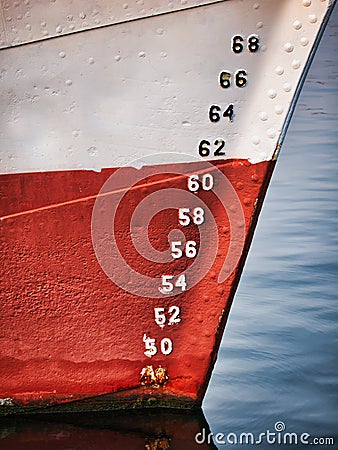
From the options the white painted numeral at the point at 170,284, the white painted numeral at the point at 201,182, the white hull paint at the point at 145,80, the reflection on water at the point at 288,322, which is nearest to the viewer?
the white hull paint at the point at 145,80

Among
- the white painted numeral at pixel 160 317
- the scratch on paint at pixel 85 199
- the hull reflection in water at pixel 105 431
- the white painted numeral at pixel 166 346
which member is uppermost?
the scratch on paint at pixel 85 199

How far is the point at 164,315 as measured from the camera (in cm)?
338

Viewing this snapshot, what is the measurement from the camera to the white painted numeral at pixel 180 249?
129 inches

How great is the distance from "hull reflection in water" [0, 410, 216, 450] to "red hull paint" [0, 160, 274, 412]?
10cm

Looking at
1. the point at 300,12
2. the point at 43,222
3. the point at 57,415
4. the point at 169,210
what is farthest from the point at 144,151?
the point at 57,415

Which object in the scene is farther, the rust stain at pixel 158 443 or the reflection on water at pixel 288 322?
the reflection on water at pixel 288 322

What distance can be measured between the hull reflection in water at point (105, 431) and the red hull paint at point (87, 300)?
0.10 meters

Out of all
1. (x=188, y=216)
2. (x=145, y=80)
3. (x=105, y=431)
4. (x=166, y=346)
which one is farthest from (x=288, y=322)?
(x=145, y=80)

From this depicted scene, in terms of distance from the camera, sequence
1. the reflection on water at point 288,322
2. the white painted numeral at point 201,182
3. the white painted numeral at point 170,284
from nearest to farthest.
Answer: the white painted numeral at point 201,182
the white painted numeral at point 170,284
the reflection on water at point 288,322

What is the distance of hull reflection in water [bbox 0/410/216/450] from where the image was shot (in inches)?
136

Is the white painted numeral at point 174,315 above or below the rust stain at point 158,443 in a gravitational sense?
above

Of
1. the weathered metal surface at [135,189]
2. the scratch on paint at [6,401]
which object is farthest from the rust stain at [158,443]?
the scratch on paint at [6,401]

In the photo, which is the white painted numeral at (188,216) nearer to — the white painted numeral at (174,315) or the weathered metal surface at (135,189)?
the weathered metal surface at (135,189)

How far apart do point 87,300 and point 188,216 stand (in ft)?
1.75
